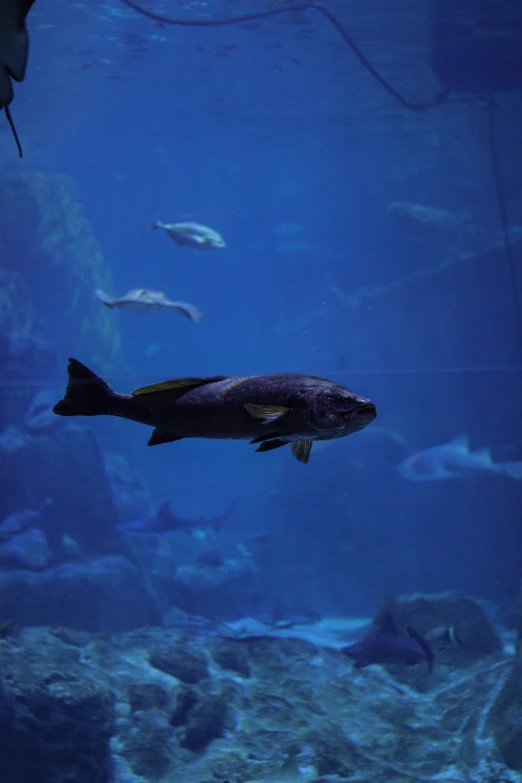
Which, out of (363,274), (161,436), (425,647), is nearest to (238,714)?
(425,647)

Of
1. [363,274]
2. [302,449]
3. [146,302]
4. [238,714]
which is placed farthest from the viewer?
[363,274]

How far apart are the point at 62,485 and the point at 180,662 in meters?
7.97

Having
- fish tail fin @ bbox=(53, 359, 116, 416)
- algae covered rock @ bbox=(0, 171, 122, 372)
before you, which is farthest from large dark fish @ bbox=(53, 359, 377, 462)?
algae covered rock @ bbox=(0, 171, 122, 372)

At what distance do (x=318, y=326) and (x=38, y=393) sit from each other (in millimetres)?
15011

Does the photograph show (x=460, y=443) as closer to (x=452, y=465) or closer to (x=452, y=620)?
(x=452, y=465)

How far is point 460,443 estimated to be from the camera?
59.0ft

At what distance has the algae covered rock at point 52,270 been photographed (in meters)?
20.8

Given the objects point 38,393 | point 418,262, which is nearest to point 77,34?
point 38,393

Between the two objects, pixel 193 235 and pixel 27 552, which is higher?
→ pixel 193 235

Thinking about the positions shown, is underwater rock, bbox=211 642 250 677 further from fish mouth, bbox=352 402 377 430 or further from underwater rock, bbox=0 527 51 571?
fish mouth, bbox=352 402 377 430

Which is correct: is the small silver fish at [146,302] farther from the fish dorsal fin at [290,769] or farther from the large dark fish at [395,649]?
the fish dorsal fin at [290,769]

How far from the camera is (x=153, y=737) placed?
774 cm

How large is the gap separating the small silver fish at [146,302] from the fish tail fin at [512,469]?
13.0 m

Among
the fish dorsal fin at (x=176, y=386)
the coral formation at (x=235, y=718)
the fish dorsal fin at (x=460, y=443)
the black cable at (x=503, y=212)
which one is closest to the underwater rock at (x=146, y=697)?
the coral formation at (x=235, y=718)
